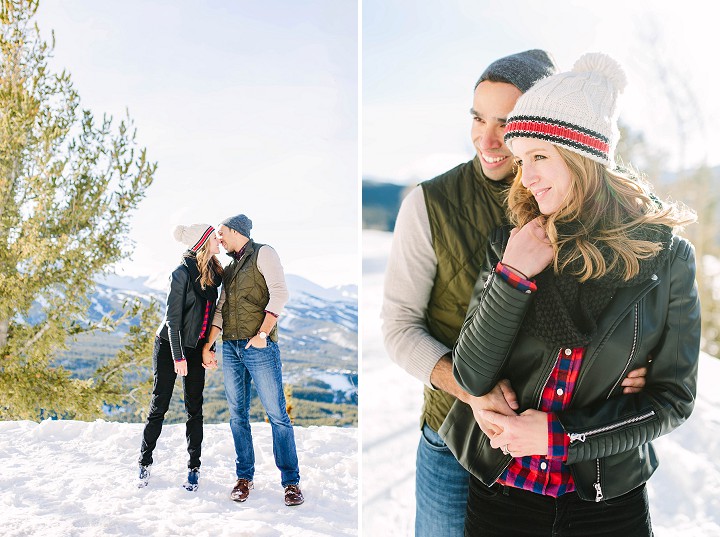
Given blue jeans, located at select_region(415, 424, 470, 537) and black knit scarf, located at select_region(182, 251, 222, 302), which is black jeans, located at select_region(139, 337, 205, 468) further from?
blue jeans, located at select_region(415, 424, 470, 537)

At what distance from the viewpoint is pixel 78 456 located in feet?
12.3

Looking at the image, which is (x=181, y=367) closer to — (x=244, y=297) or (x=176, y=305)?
(x=176, y=305)

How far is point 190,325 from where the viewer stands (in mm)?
2764

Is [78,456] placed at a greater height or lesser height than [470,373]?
lesser

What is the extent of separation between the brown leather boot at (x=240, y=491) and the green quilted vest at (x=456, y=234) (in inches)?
82.2

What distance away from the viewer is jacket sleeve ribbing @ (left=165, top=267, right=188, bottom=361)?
2.70 metres

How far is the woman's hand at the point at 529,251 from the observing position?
33.7 inches

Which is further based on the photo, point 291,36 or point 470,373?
point 291,36

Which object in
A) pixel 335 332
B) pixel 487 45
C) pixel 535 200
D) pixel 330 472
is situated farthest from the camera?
pixel 487 45

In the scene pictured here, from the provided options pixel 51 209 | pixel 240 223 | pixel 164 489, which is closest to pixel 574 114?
pixel 240 223

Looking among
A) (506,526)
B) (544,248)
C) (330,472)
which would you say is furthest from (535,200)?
(330,472)

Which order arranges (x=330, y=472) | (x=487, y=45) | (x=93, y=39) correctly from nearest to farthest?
1. (x=330, y=472)
2. (x=93, y=39)
3. (x=487, y=45)

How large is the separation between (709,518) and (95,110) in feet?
18.5

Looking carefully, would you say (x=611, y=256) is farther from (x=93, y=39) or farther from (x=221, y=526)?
(x=93, y=39)
